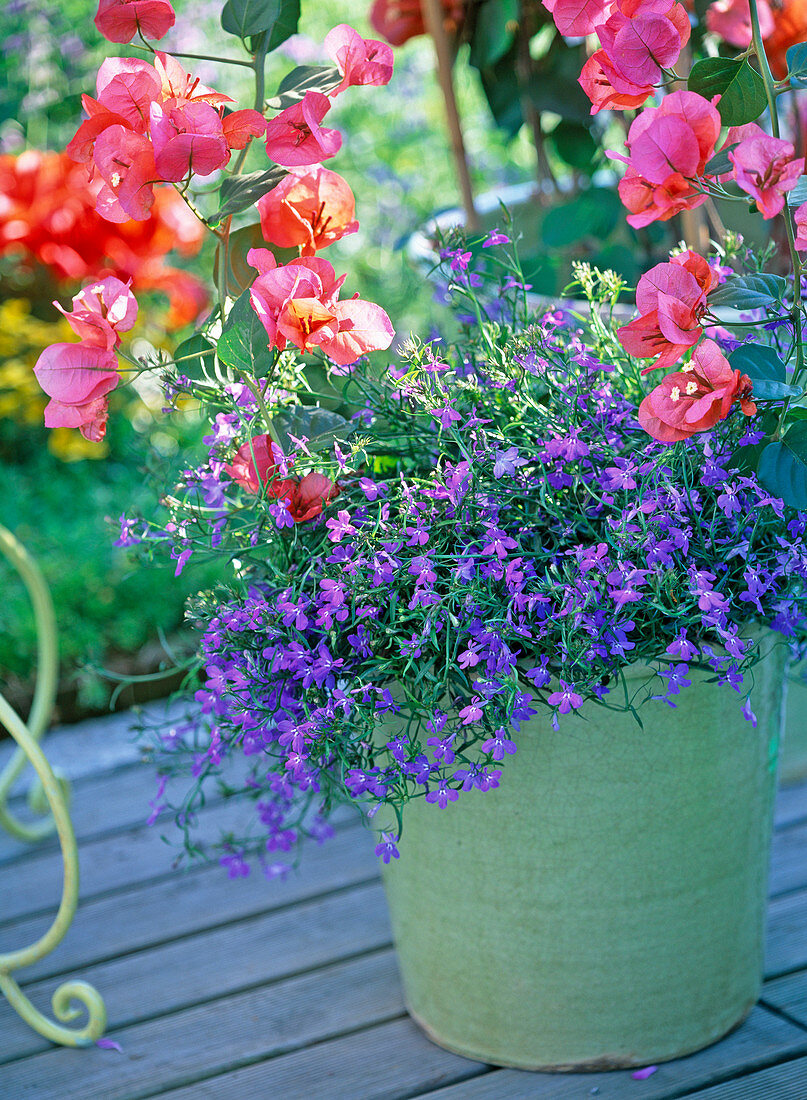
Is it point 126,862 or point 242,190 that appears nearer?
point 242,190

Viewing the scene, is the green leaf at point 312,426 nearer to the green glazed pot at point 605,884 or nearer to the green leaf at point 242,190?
the green leaf at point 242,190

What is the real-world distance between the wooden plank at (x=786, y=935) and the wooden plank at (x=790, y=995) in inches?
0.5

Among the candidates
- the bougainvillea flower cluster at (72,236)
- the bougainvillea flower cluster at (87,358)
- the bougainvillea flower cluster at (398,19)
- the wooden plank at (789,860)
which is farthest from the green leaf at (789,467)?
the bougainvillea flower cluster at (72,236)

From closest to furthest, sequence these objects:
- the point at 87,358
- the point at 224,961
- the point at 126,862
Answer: the point at 87,358
the point at 224,961
the point at 126,862

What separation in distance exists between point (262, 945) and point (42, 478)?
61.3 inches

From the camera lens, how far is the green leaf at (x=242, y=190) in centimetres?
80

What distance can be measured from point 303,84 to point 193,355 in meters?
0.23

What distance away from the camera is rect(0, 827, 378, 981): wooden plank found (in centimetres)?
129

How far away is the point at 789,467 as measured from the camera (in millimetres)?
733

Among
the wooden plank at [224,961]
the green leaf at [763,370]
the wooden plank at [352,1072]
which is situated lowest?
the wooden plank at [224,961]

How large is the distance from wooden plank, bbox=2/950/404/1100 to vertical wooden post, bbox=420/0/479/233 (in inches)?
39.0

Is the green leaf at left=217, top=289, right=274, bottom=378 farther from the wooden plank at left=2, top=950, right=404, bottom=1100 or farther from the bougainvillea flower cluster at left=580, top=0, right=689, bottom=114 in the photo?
the wooden plank at left=2, top=950, right=404, bottom=1100

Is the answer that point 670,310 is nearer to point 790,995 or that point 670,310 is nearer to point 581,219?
point 790,995

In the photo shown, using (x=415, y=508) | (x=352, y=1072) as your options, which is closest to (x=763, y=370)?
(x=415, y=508)
